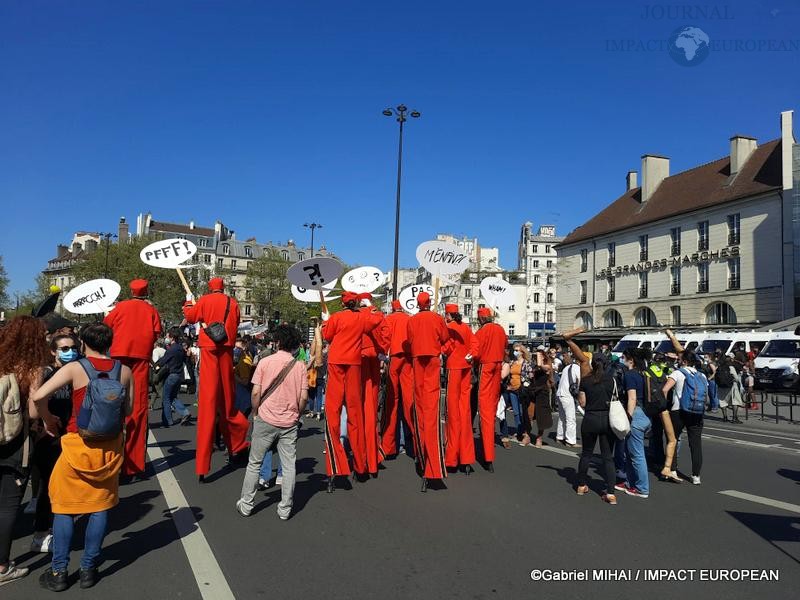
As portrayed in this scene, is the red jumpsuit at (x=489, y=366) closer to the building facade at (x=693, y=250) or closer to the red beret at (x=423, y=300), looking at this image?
the red beret at (x=423, y=300)

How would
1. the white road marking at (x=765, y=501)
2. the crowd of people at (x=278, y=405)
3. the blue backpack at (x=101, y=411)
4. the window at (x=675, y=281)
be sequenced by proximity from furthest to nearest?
the window at (x=675, y=281) < the white road marking at (x=765, y=501) < the crowd of people at (x=278, y=405) < the blue backpack at (x=101, y=411)

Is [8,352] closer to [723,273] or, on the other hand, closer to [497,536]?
[497,536]

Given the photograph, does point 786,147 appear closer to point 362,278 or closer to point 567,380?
point 567,380

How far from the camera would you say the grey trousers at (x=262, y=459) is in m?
5.37

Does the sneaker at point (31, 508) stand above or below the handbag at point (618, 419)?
below

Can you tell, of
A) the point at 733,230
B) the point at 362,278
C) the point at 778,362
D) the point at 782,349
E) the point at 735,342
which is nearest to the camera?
the point at 362,278

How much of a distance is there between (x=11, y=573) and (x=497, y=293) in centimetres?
789

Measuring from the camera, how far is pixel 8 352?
4.19 meters

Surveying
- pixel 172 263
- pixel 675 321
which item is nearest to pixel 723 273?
pixel 675 321

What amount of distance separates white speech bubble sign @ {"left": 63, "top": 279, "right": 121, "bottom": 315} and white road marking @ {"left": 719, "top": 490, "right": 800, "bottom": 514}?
8.85m

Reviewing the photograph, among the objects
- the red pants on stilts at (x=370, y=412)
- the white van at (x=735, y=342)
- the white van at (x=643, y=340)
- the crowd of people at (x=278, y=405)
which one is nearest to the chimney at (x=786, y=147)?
the white van at (x=643, y=340)

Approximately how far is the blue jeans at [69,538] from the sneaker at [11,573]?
17.4 inches

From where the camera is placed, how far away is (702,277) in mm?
41250

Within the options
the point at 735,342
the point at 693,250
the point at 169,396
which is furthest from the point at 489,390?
the point at 693,250
